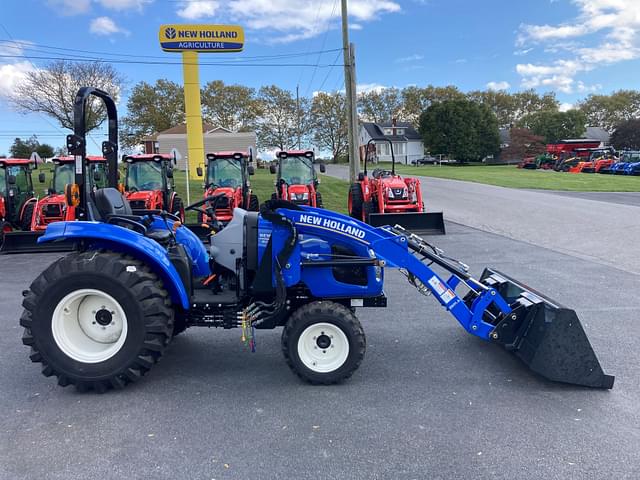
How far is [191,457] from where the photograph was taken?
3000 millimetres

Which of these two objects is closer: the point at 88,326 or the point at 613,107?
the point at 88,326

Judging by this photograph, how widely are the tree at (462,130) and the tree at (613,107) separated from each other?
27.5 m

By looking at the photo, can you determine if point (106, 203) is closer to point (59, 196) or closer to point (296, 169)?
point (59, 196)

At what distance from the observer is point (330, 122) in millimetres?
71500

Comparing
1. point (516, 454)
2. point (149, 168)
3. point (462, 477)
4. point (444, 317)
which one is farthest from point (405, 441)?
point (149, 168)

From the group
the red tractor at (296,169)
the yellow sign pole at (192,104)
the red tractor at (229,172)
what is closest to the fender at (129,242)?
the red tractor at (229,172)

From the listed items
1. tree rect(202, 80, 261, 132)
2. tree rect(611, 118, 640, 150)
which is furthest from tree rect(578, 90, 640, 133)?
tree rect(202, 80, 261, 132)

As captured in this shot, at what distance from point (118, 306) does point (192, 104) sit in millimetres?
23265

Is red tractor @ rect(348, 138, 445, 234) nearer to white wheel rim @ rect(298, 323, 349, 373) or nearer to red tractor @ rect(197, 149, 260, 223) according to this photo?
red tractor @ rect(197, 149, 260, 223)

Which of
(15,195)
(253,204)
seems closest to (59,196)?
(15,195)

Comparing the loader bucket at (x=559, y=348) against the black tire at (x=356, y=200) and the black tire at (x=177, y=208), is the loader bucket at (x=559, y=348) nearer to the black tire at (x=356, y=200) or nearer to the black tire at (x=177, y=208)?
the black tire at (x=177, y=208)

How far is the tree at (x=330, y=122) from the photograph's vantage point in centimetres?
7012

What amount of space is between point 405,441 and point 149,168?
11555 millimetres

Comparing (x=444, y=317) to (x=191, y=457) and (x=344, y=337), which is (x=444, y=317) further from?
(x=191, y=457)
